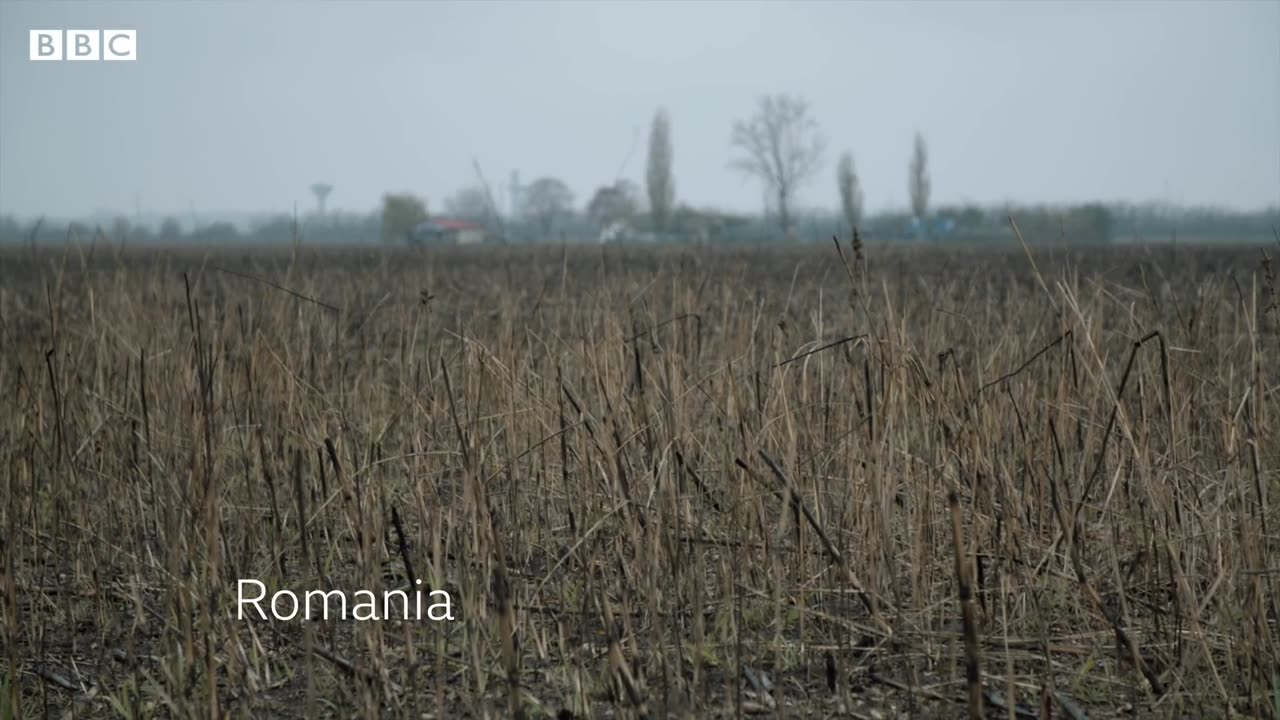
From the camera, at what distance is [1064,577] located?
213 cm

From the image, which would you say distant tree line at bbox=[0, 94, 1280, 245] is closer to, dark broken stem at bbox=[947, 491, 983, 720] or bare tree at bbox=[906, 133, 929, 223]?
bare tree at bbox=[906, 133, 929, 223]

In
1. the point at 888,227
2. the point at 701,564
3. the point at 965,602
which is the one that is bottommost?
the point at 701,564

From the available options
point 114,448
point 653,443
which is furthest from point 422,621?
point 114,448

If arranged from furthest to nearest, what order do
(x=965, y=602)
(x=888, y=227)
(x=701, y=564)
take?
(x=888, y=227) < (x=701, y=564) < (x=965, y=602)

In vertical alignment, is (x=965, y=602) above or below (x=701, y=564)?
above

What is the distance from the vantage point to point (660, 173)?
53.7 metres

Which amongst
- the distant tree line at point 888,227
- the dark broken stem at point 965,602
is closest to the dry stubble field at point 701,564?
the dark broken stem at point 965,602

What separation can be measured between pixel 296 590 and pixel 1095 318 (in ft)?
8.61

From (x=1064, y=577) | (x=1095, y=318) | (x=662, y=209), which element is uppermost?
(x=662, y=209)

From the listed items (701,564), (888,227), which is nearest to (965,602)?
(701,564)

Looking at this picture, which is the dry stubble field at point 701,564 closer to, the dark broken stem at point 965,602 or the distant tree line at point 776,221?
the dark broken stem at point 965,602

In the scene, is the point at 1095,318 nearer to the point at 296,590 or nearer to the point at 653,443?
the point at 653,443

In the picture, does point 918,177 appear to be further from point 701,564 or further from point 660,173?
point 701,564

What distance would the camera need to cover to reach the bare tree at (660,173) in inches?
2058
